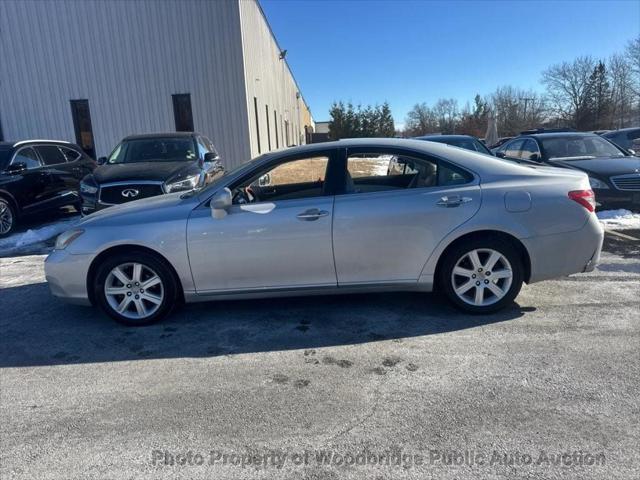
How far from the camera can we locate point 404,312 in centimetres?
427

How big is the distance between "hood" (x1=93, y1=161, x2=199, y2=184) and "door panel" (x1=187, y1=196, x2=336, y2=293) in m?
3.62

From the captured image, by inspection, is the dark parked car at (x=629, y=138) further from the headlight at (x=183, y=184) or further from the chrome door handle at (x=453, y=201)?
the chrome door handle at (x=453, y=201)

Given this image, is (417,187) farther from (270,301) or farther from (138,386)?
(138,386)

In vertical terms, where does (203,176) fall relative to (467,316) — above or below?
above

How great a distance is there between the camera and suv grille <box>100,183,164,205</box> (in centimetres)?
709

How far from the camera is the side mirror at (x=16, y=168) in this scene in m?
8.24

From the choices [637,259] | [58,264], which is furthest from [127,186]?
[637,259]

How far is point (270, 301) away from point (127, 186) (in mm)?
3771

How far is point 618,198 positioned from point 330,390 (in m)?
7.36

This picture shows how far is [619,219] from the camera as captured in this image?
26.1 feet

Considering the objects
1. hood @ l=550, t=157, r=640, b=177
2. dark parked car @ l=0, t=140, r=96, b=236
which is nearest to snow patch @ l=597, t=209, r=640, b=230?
hood @ l=550, t=157, r=640, b=177

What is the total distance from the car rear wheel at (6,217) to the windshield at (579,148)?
10.1 meters

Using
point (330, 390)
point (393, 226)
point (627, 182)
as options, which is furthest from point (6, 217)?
point (627, 182)

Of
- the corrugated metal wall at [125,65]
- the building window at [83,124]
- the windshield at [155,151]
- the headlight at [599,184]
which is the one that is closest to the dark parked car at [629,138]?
the headlight at [599,184]
